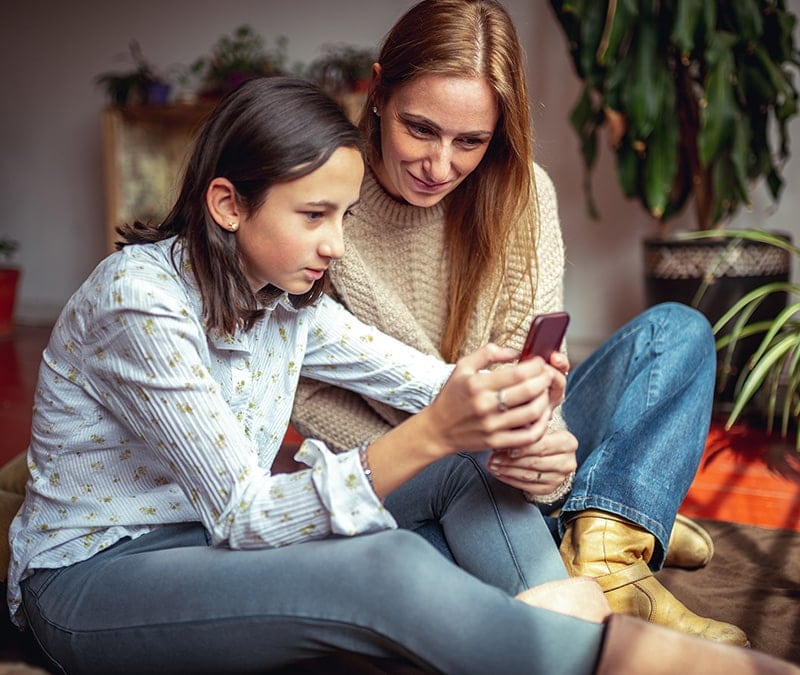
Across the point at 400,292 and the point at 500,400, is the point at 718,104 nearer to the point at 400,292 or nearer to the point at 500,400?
the point at 400,292

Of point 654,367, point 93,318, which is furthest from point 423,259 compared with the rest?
point 93,318

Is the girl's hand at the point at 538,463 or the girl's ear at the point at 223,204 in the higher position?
the girl's ear at the point at 223,204

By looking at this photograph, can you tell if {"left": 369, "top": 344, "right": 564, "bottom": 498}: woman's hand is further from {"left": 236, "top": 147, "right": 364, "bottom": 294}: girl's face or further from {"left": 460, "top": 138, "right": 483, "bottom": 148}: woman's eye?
{"left": 460, "top": 138, "right": 483, "bottom": 148}: woman's eye

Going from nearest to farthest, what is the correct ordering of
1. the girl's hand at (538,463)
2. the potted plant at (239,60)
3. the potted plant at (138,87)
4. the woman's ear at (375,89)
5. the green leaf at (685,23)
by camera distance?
the girl's hand at (538,463) < the woman's ear at (375,89) < the green leaf at (685,23) < the potted plant at (239,60) < the potted plant at (138,87)

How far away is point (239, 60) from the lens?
3.87 meters

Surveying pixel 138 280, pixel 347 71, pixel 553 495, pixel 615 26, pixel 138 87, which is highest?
pixel 615 26

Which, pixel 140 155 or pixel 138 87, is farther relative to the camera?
pixel 140 155

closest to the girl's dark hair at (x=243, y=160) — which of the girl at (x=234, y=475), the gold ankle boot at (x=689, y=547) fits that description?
the girl at (x=234, y=475)

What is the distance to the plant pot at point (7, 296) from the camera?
4.39 metres

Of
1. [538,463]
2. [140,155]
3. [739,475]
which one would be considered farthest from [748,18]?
[140,155]

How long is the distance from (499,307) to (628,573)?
1.59 ft

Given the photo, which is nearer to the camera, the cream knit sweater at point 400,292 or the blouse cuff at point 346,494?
the blouse cuff at point 346,494

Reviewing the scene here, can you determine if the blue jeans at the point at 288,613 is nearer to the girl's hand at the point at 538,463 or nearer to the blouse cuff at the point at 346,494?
the blouse cuff at the point at 346,494

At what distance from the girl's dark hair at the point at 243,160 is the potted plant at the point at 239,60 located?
289 centimetres
